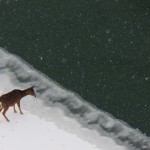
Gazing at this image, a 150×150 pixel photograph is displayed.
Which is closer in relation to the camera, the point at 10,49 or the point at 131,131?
the point at 131,131

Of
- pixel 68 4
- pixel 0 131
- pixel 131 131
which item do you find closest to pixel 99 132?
pixel 131 131

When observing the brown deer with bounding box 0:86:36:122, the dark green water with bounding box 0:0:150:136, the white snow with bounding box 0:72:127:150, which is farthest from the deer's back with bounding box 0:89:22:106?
the dark green water with bounding box 0:0:150:136

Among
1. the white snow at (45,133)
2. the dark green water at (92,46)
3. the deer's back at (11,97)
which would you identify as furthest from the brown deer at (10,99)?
the dark green water at (92,46)

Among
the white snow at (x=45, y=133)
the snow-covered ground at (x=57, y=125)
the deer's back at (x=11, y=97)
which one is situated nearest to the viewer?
the white snow at (x=45, y=133)

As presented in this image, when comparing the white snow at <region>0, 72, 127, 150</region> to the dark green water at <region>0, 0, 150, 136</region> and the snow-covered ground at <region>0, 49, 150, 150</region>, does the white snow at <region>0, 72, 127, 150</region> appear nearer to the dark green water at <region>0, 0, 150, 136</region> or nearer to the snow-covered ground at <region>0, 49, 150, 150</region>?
the snow-covered ground at <region>0, 49, 150, 150</region>

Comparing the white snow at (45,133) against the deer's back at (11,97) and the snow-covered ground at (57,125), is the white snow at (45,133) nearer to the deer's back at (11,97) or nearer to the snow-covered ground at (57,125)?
the snow-covered ground at (57,125)

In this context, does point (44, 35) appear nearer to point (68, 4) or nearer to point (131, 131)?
point (68, 4)
